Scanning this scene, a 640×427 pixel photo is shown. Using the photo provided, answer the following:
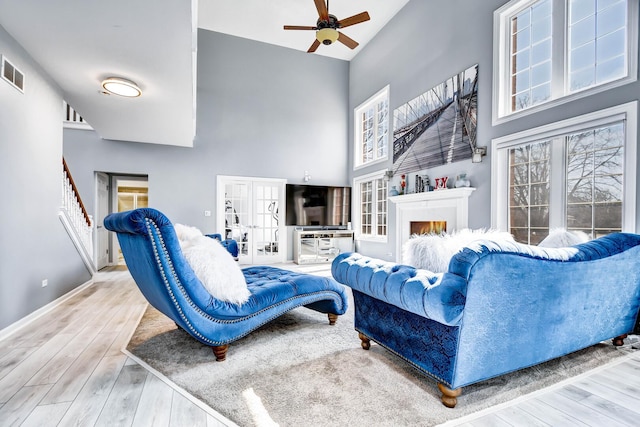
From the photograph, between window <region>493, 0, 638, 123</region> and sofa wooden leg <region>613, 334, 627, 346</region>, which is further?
window <region>493, 0, 638, 123</region>

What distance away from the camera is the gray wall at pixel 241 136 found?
589 cm

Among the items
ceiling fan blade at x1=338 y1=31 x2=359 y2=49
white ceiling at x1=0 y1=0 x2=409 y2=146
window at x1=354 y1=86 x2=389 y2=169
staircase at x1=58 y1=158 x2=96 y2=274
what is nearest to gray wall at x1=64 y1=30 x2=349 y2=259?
window at x1=354 y1=86 x2=389 y2=169

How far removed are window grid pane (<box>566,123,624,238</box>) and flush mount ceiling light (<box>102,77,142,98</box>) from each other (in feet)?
16.3

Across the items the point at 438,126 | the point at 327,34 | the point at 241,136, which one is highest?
the point at 327,34

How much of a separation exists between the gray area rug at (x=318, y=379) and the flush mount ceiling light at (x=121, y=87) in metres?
2.78

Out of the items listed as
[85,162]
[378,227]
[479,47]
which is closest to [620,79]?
[479,47]

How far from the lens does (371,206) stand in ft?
22.5

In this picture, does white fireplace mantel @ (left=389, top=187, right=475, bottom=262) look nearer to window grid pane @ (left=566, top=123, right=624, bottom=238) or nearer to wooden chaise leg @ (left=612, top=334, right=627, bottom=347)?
window grid pane @ (left=566, top=123, right=624, bottom=238)

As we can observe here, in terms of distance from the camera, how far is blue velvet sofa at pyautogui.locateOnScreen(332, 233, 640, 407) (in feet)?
4.60

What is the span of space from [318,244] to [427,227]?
2.64 m

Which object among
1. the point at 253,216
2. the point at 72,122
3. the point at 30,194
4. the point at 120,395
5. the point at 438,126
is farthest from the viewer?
the point at 253,216

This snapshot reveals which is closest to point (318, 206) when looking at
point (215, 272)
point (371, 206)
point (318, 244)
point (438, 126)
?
point (318, 244)

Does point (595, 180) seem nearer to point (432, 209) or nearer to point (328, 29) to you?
point (432, 209)

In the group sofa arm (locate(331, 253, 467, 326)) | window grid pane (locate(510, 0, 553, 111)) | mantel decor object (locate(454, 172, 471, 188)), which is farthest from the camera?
mantel decor object (locate(454, 172, 471, 188))
